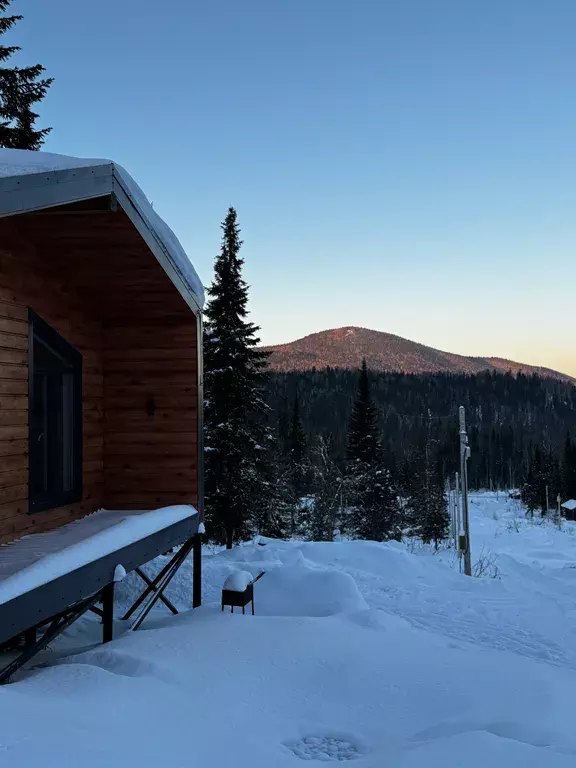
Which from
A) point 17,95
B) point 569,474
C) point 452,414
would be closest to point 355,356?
point 452,414

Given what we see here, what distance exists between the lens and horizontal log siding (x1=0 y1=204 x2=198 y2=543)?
19.9 feet

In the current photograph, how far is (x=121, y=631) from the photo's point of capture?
762cm

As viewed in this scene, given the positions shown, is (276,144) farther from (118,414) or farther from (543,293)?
(543,293)

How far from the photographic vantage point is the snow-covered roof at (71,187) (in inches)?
164

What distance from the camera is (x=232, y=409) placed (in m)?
19.2

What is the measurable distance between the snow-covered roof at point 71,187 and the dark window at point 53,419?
167cm

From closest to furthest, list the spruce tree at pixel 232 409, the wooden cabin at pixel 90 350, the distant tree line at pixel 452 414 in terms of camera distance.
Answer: the wooden cabin at pixel 90 350 → the spruce tree at pixel 232 409 → the distant tree line at pixel 452 414

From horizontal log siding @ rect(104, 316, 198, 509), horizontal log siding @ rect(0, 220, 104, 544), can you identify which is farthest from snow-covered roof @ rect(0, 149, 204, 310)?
horizontal log siding @ rect(104, 316, 198, 509)

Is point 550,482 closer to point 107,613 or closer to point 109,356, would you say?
point 109,356

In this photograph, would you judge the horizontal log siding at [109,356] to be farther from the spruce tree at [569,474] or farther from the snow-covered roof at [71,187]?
the spruce tree at [569,474]

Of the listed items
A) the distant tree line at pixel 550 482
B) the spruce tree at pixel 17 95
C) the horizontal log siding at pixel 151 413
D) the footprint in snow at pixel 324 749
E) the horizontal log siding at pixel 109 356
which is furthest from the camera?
the distant tree line at pixel 550 482

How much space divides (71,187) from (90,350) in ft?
11.4

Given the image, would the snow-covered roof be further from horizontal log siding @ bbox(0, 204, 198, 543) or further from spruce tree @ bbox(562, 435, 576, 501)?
spruce tree @ bbox(562, 435, 576, 501)

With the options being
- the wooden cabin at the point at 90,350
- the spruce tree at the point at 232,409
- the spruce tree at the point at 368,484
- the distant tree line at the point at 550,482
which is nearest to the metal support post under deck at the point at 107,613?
the wooden cabin at the point at 90,350
